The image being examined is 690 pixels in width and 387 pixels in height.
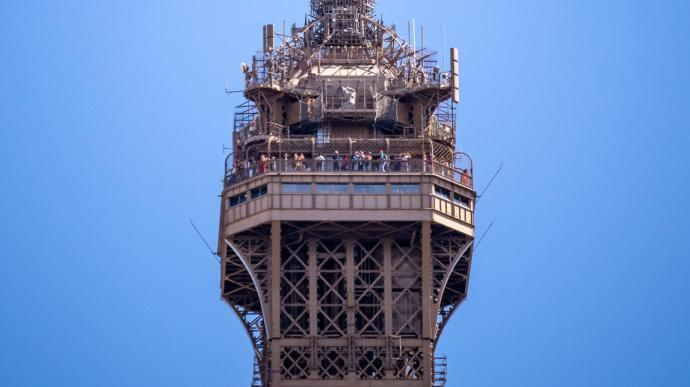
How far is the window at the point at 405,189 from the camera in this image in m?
187

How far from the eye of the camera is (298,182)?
187m

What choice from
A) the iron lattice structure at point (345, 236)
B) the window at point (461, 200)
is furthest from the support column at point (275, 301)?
the window at point (461, 200)

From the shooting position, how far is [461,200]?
625 ft

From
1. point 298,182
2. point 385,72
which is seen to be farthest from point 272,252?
point 385,72

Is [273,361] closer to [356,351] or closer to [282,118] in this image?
[356,351]

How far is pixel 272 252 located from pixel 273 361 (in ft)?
23.1

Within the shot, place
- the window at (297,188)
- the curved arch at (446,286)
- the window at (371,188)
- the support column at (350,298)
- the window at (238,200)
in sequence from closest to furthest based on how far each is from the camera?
the support column at (350,298), the window at (371,188), the window at (297,188), the window at (238,200), the curved arch at (446,286)

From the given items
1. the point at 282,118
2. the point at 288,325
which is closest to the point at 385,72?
the point at 282,118

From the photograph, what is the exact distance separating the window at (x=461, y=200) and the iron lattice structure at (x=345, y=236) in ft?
0.21

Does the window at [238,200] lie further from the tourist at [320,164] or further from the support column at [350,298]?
the support column at [350,298]

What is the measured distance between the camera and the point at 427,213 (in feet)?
612

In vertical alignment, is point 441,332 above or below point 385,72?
below

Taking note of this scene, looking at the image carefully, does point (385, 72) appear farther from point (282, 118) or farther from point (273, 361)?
point (273, 361)

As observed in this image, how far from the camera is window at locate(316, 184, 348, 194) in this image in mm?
186500
